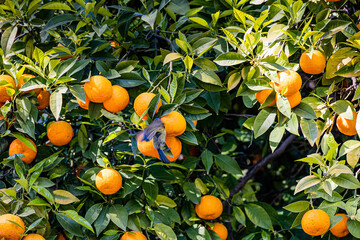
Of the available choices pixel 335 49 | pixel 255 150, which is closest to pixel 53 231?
pixel 335 49

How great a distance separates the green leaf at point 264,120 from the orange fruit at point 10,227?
2.64ft

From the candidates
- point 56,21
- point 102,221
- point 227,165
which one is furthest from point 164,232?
point 56,21

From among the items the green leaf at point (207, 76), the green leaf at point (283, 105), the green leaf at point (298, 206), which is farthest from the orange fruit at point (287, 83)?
the green leaf at point (298, 206)

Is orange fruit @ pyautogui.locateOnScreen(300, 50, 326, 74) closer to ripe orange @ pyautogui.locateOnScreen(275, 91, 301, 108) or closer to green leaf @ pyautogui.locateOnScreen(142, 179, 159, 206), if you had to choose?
ripe orange @ pyautogui.locateOnScreen(275, 91, 301, 108)

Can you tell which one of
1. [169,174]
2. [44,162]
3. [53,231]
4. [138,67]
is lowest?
[53,231]

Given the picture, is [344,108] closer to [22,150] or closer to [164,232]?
[164,232]

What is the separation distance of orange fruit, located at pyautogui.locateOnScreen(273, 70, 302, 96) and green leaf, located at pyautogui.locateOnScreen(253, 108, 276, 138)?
97mm

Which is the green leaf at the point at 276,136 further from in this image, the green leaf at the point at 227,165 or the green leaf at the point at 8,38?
the green leaf at the point at 8,38

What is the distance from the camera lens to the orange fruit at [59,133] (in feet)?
5.05

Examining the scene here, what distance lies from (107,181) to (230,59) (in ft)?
1.91

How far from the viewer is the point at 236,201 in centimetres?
197

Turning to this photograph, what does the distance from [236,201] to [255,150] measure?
2.74 feet

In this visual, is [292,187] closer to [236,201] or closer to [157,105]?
[236,201]

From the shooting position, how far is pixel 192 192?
1.70 metres
